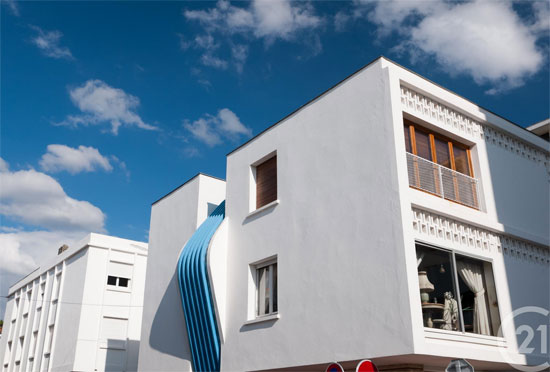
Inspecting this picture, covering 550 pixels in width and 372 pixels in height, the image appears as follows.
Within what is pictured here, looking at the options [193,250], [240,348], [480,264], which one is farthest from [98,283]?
[480,264]

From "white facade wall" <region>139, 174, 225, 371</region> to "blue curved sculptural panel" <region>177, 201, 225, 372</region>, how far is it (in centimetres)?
74

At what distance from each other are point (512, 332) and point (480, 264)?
152 cm

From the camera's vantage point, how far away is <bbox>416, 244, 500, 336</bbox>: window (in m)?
10.3

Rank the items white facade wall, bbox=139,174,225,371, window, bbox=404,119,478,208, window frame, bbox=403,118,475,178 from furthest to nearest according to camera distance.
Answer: white facade wall, bbox=139,174,225,371, window frame, bbox=403,118,475,178, window, bbox=404,119,478,208

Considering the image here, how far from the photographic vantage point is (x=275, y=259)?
43.2 feet

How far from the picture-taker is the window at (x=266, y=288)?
42.4 ft

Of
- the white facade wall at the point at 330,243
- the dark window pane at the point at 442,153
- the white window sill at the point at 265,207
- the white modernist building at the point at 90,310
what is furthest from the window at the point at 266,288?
the white modernist building at the point at 90,310

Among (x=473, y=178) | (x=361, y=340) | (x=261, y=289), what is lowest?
(x=361, y=340)

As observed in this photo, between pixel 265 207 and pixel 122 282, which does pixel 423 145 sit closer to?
pixel 265 207

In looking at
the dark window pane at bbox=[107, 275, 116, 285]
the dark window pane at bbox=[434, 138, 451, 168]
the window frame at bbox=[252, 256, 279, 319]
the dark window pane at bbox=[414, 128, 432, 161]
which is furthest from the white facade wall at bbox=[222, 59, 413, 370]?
the dark window pane at bbox=[107, 275, 116, 285]

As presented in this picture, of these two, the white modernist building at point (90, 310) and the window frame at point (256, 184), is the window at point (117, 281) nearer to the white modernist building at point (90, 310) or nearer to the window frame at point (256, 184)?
the white modernist building at point (90, 310)

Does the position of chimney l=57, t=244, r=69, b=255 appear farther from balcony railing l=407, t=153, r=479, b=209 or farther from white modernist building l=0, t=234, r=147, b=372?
balcony railing l=407, t=153, r=479, b=209

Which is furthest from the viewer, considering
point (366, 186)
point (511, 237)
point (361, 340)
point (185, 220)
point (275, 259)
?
point (185, 220)

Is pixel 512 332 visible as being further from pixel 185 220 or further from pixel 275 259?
pixel 185 220
